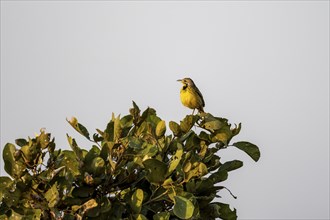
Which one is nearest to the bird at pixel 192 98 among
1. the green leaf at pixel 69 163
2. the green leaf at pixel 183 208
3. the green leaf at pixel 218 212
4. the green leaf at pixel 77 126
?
the green leaf at pixel 218 212

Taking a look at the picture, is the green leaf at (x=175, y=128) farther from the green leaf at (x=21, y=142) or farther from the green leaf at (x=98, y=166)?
the green leaf at (x=21, y=142)

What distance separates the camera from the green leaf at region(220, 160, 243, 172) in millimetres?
5978

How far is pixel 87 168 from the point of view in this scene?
5.36 m

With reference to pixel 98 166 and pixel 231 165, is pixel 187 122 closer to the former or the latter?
pixel 231 165

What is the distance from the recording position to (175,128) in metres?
6.09

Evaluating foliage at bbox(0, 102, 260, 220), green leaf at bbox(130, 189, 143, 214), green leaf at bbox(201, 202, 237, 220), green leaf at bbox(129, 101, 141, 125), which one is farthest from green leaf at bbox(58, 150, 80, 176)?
green leaf at bbox(201, 202, 237, 220)

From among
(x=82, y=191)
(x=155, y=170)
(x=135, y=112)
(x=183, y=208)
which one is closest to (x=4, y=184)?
(x=82, y=191)

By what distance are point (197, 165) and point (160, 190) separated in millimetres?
355

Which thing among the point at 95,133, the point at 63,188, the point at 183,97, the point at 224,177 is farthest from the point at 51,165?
the point at 183,97

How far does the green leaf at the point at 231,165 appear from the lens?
19.6ft

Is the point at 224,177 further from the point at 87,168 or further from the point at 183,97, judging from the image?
the point at 183,97

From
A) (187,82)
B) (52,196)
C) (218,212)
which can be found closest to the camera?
(52,196)

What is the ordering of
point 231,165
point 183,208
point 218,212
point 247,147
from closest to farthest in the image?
point 183,208
point 218,212
point 231,165
point 247,147

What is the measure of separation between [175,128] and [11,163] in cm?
158
